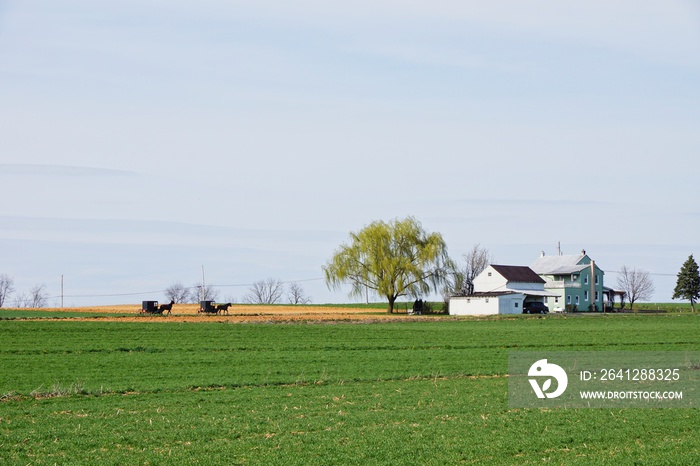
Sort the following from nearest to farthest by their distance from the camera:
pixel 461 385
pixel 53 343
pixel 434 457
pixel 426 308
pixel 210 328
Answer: pixel 434 457, pixel 461 385, pixel 53 343, pixel 210 328, pixel 426 308

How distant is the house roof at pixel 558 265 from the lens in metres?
113

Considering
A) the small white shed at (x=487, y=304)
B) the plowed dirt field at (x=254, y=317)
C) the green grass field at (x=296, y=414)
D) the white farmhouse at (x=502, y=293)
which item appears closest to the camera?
the green grass field at (x=296, y=414)

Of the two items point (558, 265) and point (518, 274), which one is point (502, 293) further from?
point (558, 265)

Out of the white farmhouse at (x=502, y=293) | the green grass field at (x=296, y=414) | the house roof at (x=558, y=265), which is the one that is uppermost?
the house roof at (x=558, y=265)

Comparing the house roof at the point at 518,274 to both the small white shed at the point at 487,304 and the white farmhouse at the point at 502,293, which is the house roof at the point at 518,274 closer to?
the white farmhouse at the point at 502,293

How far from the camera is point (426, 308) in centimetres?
9912

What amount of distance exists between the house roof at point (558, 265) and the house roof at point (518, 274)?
311 cm

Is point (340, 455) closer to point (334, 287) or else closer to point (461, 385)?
point (461, 385)

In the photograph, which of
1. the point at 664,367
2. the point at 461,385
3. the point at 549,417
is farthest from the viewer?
the point at 664,367

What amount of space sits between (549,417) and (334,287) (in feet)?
284

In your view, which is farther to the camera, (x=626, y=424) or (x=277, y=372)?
(x=277, y=372)

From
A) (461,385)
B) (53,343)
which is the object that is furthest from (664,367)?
(53,343)

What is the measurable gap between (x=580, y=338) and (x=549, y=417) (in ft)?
109

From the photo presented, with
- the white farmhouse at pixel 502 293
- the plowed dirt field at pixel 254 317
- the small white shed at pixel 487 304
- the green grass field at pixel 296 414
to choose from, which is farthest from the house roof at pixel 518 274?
the green grass field at pixel 296 414
